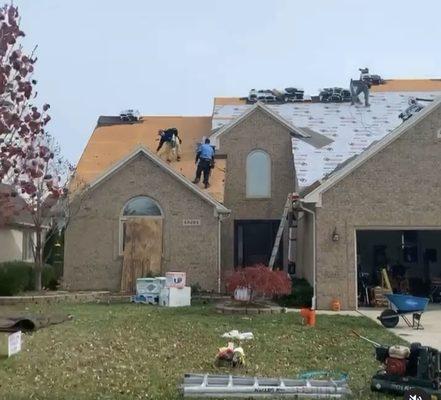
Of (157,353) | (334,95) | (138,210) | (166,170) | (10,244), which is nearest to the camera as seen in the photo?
(157,353)

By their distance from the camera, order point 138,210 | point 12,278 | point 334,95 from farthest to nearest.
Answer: point 334,95 → point 138,210 → point 12,278

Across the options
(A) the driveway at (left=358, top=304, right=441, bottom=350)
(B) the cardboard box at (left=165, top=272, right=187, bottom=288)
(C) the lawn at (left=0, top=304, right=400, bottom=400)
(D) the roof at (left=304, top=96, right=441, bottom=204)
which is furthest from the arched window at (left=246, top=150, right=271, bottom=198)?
(C) the lawn at (left=0, top=304, right=400, bottom=400)

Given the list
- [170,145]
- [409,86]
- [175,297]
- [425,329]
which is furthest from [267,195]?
[425,329]

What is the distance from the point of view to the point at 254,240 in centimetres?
2856

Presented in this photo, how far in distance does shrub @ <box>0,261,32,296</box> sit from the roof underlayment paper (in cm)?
1075

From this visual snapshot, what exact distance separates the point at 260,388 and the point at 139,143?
21.3 m

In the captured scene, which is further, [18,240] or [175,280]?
[18,240]

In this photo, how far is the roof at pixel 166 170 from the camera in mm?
24016

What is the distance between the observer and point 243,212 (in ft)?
91.2

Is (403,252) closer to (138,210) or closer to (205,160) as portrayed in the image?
(205,160)

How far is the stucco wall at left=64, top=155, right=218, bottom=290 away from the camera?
2400 cm

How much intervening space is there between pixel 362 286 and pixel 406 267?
18.7 feet

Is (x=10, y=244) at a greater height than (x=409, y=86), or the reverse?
(x=409, y=86)

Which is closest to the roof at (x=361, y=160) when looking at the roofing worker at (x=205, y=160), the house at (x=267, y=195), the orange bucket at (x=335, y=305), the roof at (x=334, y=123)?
the house at (x=267, y=195)
